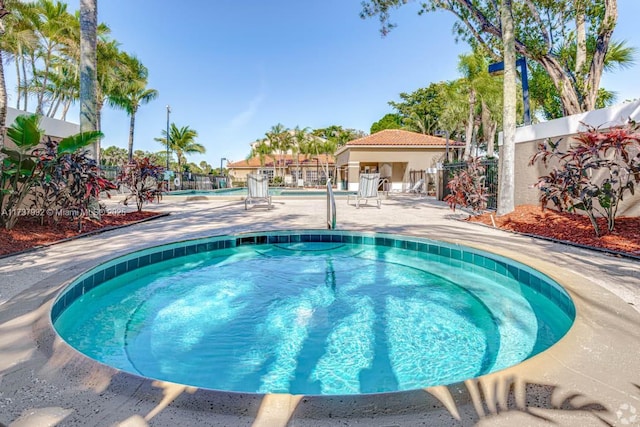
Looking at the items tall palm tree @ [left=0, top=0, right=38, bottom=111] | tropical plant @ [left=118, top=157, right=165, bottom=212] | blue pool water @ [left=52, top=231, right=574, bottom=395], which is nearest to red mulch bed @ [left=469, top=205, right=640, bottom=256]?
blue pool water @ [left=52, top=231, right=574, bottom=395]

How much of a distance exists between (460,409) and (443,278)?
129 inches

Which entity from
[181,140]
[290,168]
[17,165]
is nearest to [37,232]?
[17,165]

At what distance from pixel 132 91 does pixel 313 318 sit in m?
30.8

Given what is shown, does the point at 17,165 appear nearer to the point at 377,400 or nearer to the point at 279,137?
the point at 377,400

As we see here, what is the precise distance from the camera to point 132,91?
27500 millimetres

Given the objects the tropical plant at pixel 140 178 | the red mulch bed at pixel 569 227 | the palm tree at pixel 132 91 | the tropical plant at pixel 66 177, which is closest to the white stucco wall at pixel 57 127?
the tropical plant at pixel 66 177

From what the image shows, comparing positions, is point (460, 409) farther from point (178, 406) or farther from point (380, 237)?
point (380, 237)

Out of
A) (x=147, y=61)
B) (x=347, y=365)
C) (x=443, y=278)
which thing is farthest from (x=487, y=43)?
(x=147, y=61)

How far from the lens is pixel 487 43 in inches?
480

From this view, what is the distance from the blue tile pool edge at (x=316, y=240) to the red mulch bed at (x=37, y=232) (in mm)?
1660

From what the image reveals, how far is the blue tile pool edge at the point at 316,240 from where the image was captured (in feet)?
10.0

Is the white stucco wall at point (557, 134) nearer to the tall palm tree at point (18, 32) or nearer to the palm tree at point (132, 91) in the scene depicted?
the tall palm tree at point (18, 32)

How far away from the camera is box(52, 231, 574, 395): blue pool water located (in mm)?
2316

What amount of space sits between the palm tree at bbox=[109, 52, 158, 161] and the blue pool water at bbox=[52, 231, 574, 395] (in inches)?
1006
